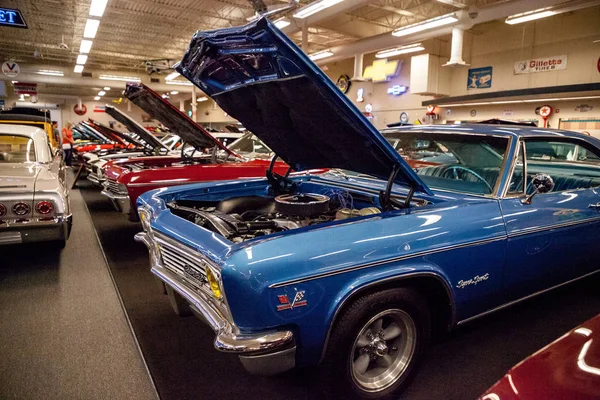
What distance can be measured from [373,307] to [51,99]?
117 ft

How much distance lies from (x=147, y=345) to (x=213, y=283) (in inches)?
46.5

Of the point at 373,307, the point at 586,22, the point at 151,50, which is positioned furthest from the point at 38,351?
the point at 151,50

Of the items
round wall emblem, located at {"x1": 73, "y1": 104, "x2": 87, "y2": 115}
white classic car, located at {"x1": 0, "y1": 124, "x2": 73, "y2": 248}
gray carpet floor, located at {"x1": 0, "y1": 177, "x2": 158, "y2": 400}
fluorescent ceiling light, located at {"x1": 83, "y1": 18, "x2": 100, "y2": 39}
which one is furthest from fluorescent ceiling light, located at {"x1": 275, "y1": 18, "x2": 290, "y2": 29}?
round wall emblem, located at {"x1": 73, "y1": 104, "x2": 87, "y2": 115}

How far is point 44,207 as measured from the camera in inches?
139

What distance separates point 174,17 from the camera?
39.1 ft

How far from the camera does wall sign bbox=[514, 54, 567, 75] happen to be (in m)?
10.8

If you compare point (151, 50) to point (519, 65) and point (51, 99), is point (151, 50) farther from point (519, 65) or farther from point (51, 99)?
point (51, 99)

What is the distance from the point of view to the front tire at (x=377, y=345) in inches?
69.3

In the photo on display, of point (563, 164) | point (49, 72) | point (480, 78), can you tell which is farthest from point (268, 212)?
point (49, 72)

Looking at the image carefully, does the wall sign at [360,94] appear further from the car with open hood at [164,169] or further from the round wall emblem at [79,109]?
the round wall emblem at [79,109]

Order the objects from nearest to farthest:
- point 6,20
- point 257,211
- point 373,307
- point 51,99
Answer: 1. point 373,307
2. point 257,211
3. point 6,20
4. point 51,99

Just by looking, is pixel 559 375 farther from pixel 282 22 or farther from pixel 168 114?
pixel 282 22

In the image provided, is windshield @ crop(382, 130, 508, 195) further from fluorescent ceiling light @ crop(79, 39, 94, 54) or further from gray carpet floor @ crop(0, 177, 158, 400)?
fluorescent ceiling light @ crop(79, 39, 94, 54)

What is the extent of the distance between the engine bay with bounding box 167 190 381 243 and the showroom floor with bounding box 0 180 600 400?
2.72 feet
